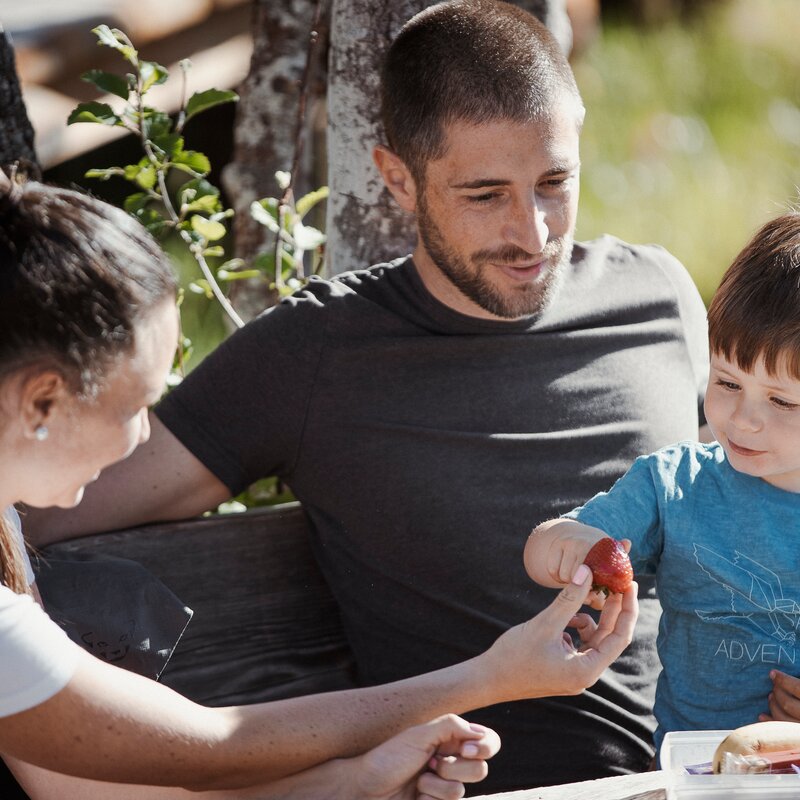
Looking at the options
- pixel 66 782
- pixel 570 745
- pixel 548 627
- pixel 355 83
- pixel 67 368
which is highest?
pixel 355 83

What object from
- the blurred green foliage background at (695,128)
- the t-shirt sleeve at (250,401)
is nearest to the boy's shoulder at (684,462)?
the t-shirt sleeve at (250,401)

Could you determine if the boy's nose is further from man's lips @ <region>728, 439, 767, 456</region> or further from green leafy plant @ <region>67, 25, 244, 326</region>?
green leafy plant @ <region>67, 25, 244, 326</region>

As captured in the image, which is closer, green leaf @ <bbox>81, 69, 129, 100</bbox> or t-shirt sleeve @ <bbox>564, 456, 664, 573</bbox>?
t-shirt sleeve @ <bbox>564, 456, 664, 573</bbox>

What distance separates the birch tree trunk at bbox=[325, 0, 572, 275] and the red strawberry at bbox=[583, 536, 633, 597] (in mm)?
1205

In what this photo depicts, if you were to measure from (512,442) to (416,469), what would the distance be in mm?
197

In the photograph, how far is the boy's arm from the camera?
184 centimetres

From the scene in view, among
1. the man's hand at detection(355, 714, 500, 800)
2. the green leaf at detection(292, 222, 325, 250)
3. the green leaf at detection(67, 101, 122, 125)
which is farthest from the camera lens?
the green leaf at detection(292, 222, 325, 250)

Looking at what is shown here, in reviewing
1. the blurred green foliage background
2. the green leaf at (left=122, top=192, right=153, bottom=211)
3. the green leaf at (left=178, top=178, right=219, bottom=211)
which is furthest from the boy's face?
the blurred green foliage background

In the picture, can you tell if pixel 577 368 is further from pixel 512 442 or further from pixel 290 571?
pixel 290 571

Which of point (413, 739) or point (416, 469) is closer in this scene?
point (413, 739)

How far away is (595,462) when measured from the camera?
2.38 m

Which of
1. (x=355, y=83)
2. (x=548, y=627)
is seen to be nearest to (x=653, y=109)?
(x=355, y=83)

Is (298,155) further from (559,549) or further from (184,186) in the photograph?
(559,549)

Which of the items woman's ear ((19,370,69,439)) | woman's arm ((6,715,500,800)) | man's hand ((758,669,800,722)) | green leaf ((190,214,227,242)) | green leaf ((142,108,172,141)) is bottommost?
man's hand ((758,669,800,722))
